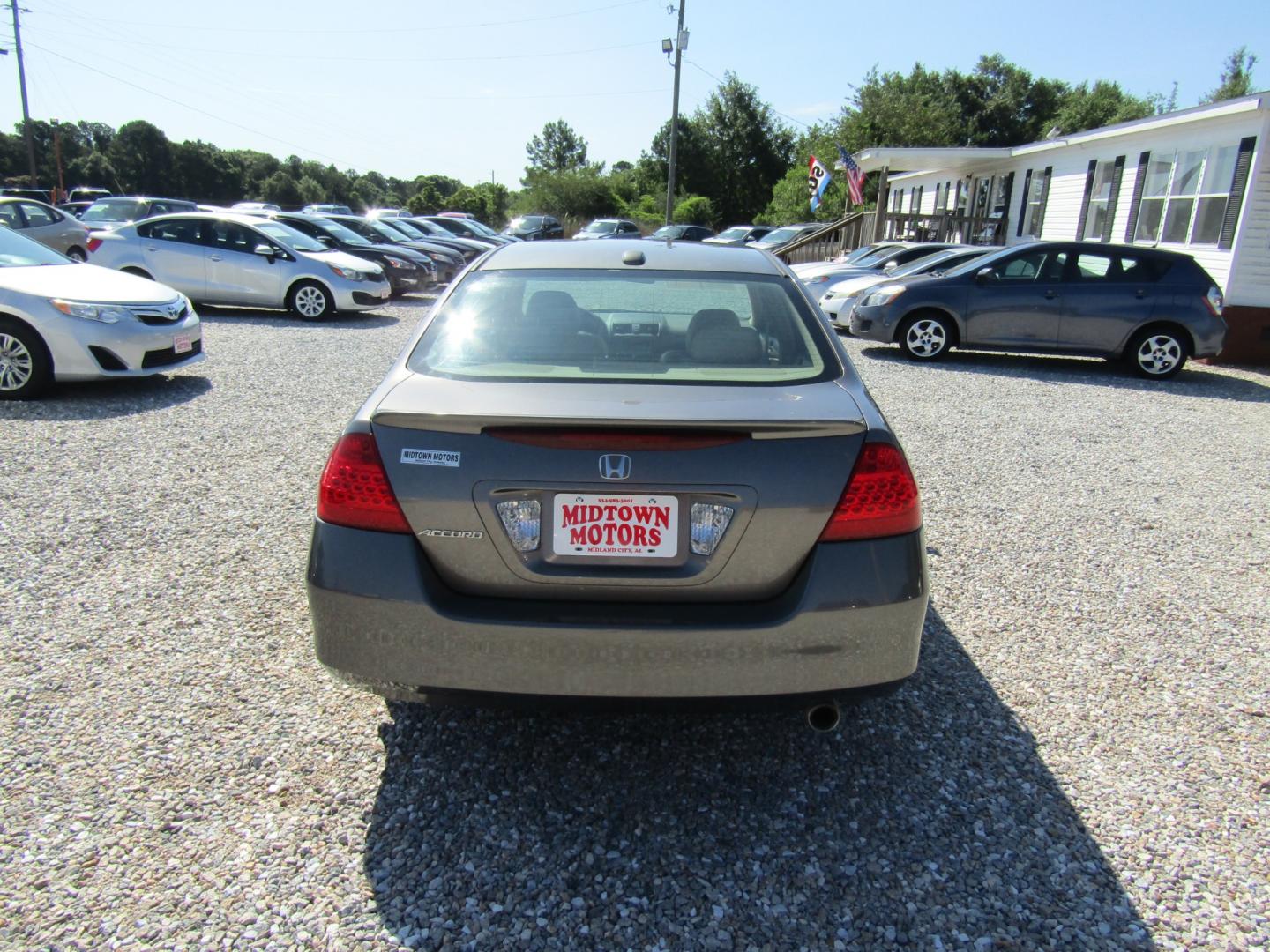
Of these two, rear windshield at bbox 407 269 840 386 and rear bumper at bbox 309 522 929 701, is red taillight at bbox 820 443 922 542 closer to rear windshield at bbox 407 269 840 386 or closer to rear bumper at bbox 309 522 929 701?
rear bumper at bbox 309 522 929 701

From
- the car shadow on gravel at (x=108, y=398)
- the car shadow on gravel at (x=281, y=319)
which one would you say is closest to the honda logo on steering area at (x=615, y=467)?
the car shadow on gravel at (x=108, y=398)

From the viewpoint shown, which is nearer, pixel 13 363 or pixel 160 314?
pixel 13 363

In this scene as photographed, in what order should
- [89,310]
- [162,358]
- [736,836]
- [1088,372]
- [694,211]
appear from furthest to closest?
[694,211] → [1088,372] → [162,358] → [89,310] → [736,836]

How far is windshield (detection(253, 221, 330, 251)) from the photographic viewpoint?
519 inches

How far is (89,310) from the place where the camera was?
23.3 feet

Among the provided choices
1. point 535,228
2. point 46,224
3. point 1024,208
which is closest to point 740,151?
point 535,228

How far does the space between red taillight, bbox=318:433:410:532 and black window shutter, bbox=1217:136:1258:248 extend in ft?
45.6

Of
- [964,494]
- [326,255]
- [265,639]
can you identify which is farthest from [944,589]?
[326,255]

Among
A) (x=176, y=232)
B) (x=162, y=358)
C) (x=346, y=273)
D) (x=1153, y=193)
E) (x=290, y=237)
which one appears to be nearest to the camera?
(x=162, y=358)

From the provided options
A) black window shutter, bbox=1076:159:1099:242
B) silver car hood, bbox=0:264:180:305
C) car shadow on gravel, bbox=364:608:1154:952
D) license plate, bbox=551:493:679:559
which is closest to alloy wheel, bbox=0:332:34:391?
silver car hood, bbox=0:264:180:305

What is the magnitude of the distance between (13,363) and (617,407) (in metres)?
6.78

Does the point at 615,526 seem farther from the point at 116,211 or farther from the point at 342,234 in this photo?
the point at 116,211

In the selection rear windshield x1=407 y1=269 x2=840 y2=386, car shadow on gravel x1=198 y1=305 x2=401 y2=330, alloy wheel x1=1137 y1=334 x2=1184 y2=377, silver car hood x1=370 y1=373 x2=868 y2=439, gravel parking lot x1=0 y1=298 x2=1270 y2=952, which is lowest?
gravel parking lot x1=0 y1=298 x2=1270 y2=952

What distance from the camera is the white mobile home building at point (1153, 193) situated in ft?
40.0
